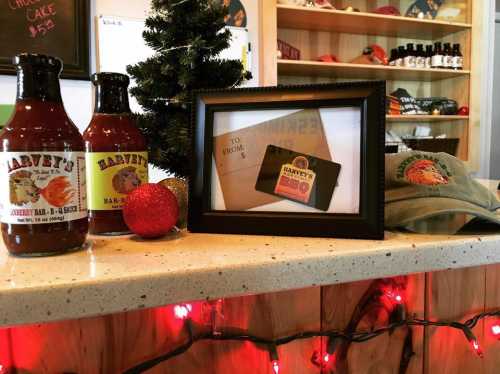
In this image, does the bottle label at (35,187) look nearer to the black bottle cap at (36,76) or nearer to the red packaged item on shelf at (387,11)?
the black bottle cap at (36,76)

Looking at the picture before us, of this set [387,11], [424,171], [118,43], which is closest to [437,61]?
[387,11]

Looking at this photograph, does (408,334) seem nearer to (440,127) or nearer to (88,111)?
(88,111)

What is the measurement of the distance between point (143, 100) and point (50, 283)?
1.39ft

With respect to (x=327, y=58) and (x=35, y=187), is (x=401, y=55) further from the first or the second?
(x=35, y=187)

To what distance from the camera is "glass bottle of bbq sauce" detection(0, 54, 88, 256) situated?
18.1 inches

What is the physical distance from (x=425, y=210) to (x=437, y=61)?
9.16 ft

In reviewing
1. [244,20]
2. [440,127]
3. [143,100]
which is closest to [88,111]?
[244,20]

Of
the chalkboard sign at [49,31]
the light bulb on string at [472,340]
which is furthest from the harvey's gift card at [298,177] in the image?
the chalkboard sign at [49,31]

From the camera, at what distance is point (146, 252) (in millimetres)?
505

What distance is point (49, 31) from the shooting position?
7.00ft

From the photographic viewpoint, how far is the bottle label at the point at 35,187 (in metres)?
0.46

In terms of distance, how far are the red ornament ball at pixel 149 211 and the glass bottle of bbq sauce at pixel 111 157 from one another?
41 millimetres

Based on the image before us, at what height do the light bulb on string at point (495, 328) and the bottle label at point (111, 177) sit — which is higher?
the bottle label at point (111, 177)

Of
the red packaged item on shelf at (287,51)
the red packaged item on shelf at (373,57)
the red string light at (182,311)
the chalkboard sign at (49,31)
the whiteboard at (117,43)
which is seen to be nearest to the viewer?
the red string light at (182,311)
